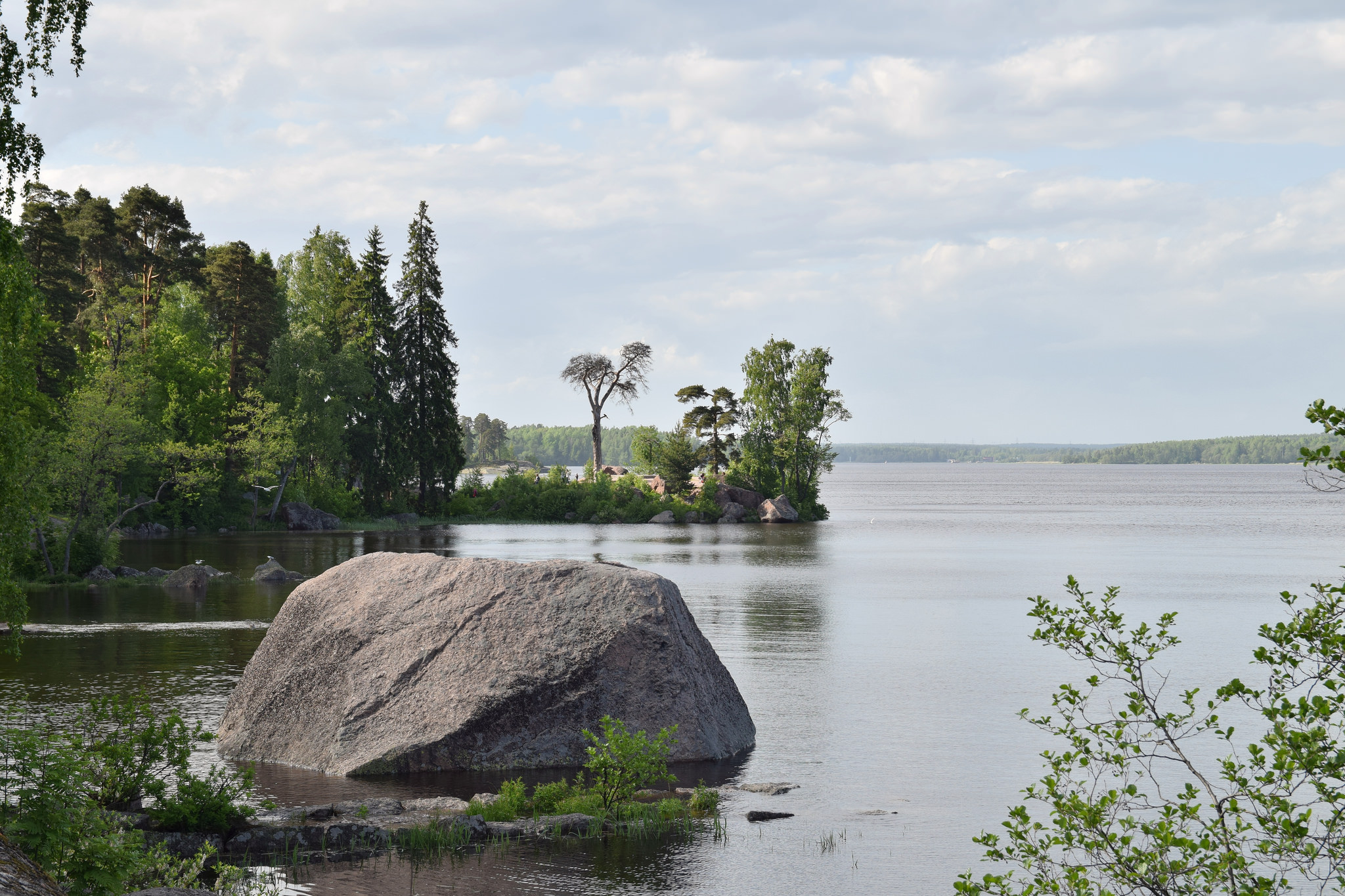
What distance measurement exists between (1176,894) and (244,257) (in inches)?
2809

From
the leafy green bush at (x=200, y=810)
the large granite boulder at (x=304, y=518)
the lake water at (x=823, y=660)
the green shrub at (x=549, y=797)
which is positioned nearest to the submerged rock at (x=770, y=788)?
the lake water at (x=823, y=660)

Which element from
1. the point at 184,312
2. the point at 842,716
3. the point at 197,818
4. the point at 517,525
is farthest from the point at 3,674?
the point at 517,525

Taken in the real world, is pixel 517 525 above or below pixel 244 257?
below

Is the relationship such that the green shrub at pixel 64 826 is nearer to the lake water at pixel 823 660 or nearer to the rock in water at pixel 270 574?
the lake water at pixel 823 660

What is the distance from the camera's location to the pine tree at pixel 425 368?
7869cm

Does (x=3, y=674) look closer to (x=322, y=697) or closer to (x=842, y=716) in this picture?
(x=322, y=697)

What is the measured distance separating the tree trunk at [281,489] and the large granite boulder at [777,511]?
35.1 meters

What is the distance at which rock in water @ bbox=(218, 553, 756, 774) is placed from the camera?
1377 centimetres

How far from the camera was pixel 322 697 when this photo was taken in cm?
1430

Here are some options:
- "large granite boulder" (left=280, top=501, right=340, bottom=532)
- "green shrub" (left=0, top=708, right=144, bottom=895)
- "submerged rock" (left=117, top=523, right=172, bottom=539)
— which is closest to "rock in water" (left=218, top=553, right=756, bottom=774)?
"green shrub" (left=0, top=708, right=144, bottom=895)

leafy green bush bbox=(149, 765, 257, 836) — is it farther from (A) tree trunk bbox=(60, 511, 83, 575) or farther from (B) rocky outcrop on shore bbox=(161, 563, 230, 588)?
(A) tree trunk bbox=(60, 511, 83, 575)

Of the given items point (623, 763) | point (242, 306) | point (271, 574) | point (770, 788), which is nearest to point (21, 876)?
point (623, 763)

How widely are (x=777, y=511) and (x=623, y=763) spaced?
7442cm

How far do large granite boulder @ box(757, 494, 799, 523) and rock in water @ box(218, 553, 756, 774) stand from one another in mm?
71100
